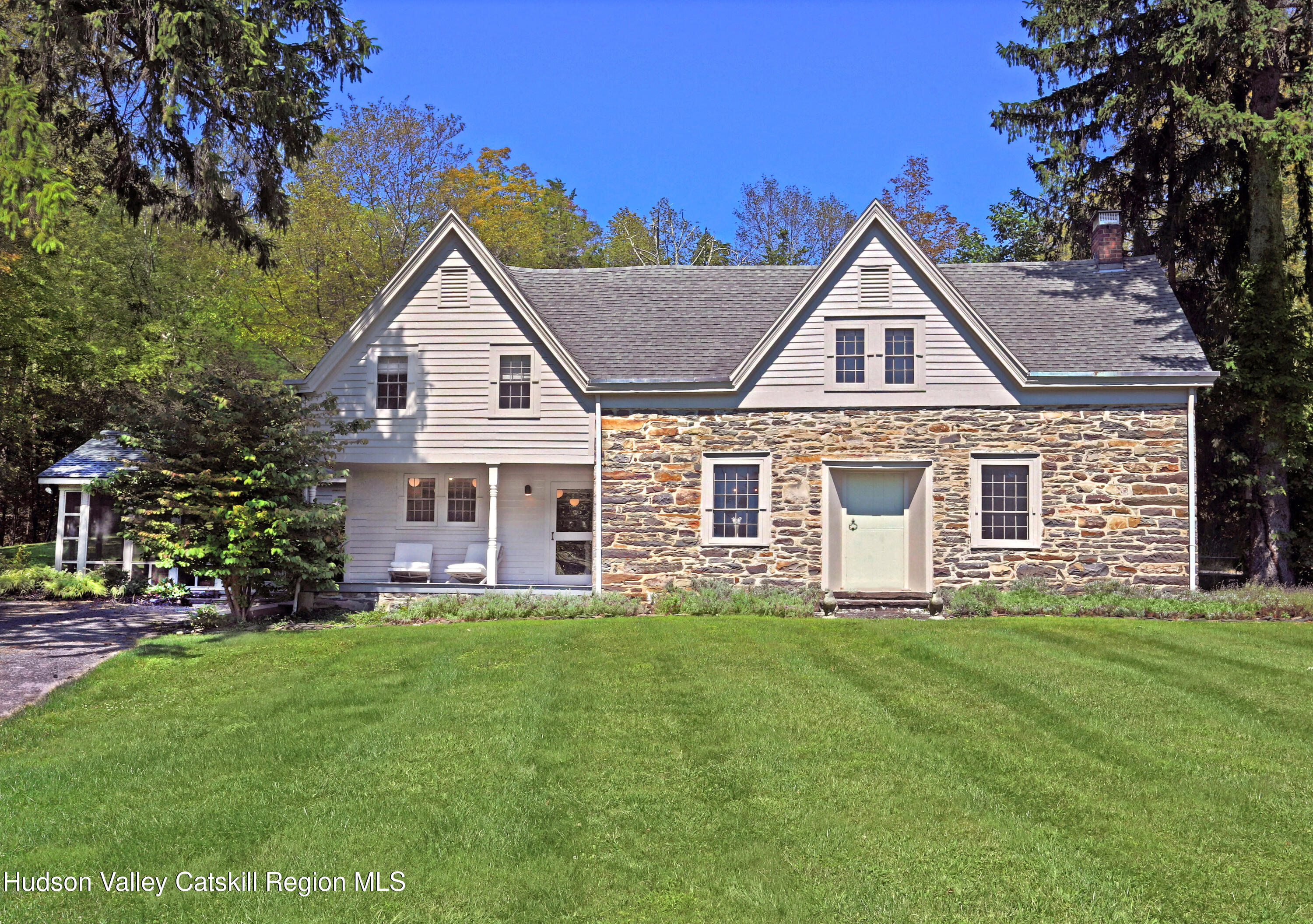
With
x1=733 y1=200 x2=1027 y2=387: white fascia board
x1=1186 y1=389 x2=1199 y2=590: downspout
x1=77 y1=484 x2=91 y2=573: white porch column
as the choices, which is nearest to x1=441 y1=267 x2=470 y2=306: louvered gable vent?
x1=733 y1=200 x2=1027 y2=387: white fascia board

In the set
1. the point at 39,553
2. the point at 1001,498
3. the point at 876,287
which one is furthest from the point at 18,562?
the point at 1001,498

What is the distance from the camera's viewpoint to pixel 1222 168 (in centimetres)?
2077

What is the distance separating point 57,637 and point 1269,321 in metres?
20.7

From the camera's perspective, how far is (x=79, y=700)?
9.69 m

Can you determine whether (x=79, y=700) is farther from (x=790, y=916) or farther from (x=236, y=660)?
(x=790, y=916)

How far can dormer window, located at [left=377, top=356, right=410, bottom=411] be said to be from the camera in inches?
715

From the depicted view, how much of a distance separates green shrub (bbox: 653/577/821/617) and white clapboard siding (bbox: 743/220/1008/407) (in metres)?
3.24

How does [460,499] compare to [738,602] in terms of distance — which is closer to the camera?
[738,602]

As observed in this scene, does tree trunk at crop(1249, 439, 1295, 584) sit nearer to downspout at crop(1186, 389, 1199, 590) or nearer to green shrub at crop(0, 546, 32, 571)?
downspout at crop(1186, 389, 1199, 590)

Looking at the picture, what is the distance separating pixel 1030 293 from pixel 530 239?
18.5 m

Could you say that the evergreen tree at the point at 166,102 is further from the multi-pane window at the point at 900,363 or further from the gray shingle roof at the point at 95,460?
the multi-pane window at the point at 900,363

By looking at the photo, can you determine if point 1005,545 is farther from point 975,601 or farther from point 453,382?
point 453,382

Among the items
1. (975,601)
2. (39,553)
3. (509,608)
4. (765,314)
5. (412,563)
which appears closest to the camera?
(975,601)

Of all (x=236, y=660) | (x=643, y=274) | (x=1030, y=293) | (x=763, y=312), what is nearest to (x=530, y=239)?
(x=643, y=274)
